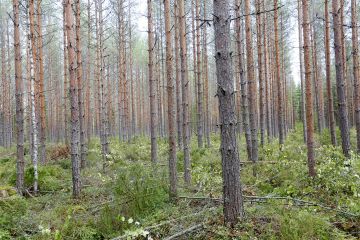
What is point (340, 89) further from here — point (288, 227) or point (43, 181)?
point (43, 181)

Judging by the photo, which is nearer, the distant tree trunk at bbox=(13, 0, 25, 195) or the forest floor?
the forest floor

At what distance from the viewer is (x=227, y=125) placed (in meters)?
4.77

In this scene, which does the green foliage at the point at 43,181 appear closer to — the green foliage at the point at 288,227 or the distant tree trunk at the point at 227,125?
the distant tree trunk at the point at 227,125

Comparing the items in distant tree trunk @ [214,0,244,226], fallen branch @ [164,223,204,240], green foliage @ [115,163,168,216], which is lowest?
fallen branch @ [164,223,204,240]

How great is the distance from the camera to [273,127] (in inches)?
916

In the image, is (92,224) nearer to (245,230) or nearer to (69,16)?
(245,230)

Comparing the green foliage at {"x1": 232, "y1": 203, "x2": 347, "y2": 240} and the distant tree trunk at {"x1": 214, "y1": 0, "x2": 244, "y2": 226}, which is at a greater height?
the distant tree trunk at {"x1": 214, "y1": 0, "x2": 244, "y2": 226}

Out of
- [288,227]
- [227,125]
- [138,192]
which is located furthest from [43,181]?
[288,227]

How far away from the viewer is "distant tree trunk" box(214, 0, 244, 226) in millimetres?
4773

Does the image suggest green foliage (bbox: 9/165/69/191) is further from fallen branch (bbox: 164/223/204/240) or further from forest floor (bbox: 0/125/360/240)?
fallen branch (bbox: 164/223/204/240)

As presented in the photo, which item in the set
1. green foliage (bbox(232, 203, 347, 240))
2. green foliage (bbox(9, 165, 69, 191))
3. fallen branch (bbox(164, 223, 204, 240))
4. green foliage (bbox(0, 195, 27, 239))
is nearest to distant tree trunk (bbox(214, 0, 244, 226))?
green foliage (bbox(232, 203, 347, 240))

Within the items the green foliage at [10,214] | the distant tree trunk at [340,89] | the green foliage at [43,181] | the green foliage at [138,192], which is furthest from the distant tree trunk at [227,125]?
the distant tree trunk at [340,89]

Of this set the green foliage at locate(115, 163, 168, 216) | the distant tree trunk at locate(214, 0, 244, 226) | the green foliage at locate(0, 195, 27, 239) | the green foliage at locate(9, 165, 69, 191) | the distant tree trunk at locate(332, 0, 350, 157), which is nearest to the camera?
the distant tree trunk at locate(214, 0, 244, 226)

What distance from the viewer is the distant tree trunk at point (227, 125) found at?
4.77 metres
